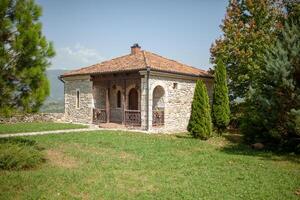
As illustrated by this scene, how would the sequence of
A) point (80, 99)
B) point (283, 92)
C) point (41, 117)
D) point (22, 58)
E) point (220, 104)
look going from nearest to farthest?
point (22, 58), point (283, 92), point (220, 104), point (80, 99), point (41, 117)

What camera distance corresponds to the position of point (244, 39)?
63.7 feet

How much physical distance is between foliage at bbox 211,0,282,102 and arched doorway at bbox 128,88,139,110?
635cm

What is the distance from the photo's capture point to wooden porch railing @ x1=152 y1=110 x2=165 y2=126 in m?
17.4

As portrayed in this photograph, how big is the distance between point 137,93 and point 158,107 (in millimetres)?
2285

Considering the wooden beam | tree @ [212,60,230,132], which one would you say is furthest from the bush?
tree @ [212,60,230,132]

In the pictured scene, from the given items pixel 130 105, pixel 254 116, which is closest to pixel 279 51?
pixel 254 116

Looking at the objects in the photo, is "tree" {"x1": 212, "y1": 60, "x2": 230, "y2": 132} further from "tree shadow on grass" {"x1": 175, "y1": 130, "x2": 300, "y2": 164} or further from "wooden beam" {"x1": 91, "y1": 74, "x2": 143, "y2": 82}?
"wooden beam" {"x1": 91, "y1": 74, "x2": 143, "y2": 82}

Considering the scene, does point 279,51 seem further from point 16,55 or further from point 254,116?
point 16,55

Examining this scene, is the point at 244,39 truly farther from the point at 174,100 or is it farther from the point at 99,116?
the point at 99,116

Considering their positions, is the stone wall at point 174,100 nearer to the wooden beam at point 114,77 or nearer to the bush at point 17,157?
the wooden beam at point 114,77

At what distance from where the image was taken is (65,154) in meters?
10.1

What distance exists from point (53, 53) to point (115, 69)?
8421mm

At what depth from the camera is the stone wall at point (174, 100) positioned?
17219 mm

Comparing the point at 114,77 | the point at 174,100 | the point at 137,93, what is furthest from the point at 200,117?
the point at 137,93
